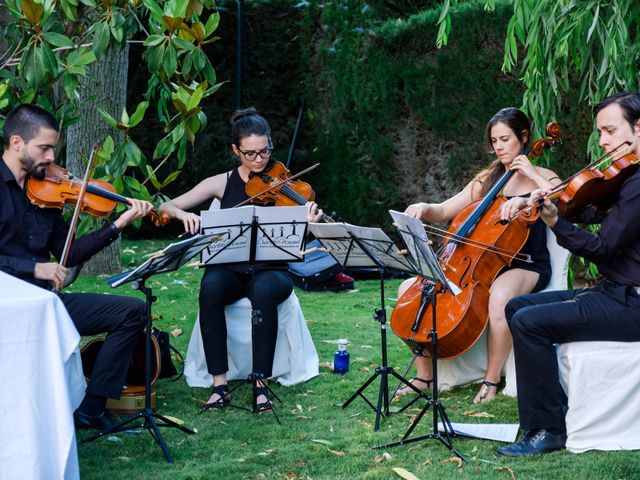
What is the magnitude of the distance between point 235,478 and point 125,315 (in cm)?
104

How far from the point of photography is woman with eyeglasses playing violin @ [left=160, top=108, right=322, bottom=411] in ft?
14.8

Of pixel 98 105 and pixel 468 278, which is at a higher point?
pixel 98 105

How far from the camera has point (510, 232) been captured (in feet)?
13.8

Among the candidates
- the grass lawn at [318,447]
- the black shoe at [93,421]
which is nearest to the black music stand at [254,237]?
the grass lawn at [318,447]

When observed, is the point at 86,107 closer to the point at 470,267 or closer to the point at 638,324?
the point at 470,267

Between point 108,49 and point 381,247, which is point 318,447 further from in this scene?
point 108,49

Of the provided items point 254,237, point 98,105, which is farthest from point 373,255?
point 98,105

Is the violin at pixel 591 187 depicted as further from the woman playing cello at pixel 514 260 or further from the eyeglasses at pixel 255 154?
the eyeglasses at pixel 255 154

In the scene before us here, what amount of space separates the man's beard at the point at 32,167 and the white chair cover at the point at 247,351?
1.26 m

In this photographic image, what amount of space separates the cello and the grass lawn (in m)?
0.37

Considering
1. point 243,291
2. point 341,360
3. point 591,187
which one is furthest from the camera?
point 341,360

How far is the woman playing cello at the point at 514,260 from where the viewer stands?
4312 mm

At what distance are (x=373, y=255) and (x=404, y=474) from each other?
98cm

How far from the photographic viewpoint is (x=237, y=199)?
4738 mm
